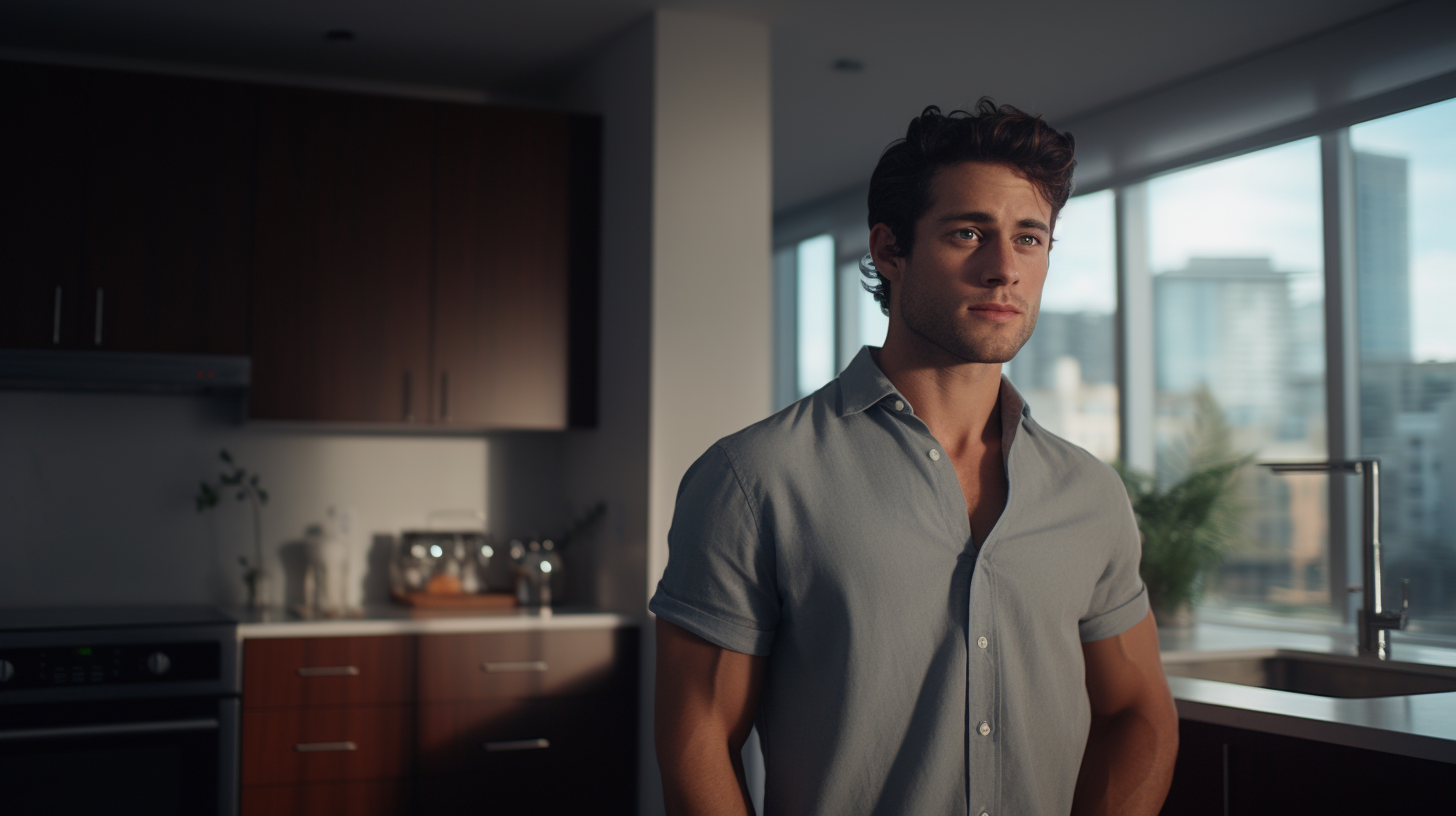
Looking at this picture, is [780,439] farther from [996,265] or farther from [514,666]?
[514,666]

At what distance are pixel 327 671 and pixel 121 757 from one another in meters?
0.50

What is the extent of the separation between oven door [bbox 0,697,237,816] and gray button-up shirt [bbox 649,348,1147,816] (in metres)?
2.17

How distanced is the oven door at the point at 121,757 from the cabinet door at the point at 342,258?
0.85 m

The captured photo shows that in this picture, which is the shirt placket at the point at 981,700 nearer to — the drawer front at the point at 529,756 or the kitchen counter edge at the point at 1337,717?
the kitchen counter edge at the point at 1337,717

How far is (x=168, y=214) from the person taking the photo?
3.25 m

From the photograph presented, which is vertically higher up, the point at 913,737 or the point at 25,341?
the point at 25,341

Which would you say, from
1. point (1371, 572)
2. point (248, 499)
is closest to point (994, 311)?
point (1371, 572)

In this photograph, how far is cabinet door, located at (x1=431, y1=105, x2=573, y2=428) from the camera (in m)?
3.50

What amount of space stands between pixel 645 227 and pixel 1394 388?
7.07 ft

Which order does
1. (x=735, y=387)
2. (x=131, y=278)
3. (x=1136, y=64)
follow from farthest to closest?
(x=1136, y=64)
(x=735, y=387)
(x=131, y=278)

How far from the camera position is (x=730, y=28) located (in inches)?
135

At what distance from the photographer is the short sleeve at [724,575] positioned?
117cm

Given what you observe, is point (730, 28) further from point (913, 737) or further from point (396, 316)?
point (913, 737)

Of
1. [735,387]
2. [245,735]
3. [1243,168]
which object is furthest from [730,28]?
[245,735]
